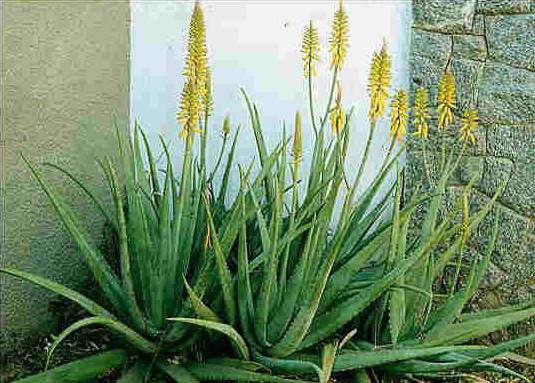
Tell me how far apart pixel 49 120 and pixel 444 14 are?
4.75ft

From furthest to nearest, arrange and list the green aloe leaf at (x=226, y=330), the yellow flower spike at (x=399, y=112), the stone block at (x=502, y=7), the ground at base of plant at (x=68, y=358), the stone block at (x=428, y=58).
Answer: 1. the stone block at (x=428, y=58)
2. the stone block at (x=502, y=7)
3. the ground at base of plant at (x=68, y=358)
4. the yellow flower spike at (x=399, y=112)
5. the green aloe leaf at (x=226, y=330)

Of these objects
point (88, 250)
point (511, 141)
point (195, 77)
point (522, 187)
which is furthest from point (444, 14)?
point (88, 250)

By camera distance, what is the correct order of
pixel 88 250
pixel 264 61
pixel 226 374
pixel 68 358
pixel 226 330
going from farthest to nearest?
pixel 264 61
pixel 68 358
pixel 88 250
pixel 226 374
pixel 226 330

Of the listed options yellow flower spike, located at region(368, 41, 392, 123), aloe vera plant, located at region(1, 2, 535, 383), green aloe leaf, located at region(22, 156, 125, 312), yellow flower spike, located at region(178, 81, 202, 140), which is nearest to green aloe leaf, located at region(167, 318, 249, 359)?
aloe vera plant, located at region(1, 2, 535, 383)

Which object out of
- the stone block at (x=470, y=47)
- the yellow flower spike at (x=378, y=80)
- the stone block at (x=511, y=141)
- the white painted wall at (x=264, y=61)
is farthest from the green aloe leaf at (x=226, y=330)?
the stone block at (x=470, y=47)

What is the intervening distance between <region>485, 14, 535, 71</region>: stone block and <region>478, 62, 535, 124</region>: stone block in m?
0.03

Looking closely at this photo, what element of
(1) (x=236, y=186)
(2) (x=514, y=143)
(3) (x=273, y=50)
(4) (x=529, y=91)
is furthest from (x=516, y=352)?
(3) (x=273, y=50)

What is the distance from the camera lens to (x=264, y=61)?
317 centimetres

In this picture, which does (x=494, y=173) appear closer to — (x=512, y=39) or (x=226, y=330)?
(x=512, y=39)

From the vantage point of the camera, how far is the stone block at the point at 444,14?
2955 mm

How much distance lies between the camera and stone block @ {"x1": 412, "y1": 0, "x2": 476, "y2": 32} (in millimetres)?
2955

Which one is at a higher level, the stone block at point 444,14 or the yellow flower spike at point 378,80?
the stone block at point 444,14

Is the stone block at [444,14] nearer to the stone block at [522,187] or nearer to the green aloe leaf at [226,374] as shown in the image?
the stone block at [522,187]

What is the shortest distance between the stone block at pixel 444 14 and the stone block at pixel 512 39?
82 millimetres
